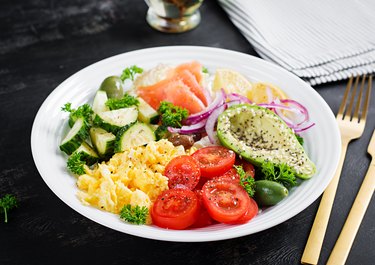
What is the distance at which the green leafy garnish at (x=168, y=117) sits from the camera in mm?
3514

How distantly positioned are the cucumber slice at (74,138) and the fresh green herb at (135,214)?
0.70 m

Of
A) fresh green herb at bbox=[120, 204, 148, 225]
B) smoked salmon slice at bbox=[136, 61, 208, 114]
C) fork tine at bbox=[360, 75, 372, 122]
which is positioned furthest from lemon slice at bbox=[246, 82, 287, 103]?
fresh green herb at bbox=[120, 204, 148, 225]

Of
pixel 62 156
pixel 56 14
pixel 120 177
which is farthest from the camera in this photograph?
pixel 56 14

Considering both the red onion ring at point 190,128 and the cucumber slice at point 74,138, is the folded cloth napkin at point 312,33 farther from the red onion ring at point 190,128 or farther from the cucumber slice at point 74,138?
the cucumber slice at point 74,138

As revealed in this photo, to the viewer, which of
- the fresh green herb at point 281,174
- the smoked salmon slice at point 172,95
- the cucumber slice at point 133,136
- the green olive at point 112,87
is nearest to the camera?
the fresh green herb at point 281,174

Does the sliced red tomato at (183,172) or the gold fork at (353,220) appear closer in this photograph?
the gold fork at (353,220)

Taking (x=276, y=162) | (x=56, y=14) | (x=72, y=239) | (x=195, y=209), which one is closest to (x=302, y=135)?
(x=276, y=162)

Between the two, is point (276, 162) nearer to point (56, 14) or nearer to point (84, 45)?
point (84, 45)

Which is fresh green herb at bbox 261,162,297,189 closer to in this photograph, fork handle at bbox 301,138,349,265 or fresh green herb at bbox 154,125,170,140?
fork handle at bbox 301,138,349,265

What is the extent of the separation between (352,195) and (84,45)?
9.43ft

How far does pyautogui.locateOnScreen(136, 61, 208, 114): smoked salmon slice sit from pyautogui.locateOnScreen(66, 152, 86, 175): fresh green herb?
2.62 ft

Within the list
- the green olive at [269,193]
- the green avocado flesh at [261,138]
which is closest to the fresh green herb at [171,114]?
the green avocado flesh at [261,138]

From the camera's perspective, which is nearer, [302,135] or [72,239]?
[72,239]

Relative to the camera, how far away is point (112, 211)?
2914mm
